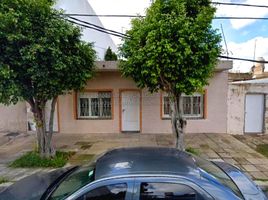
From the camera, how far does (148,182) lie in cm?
244

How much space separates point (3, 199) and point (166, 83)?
511 cm

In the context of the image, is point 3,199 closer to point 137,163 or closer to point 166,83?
point 137,163

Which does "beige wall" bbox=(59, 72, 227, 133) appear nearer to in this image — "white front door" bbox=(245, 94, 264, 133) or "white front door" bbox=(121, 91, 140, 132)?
"white front door" bbox=(121, 91, 140, 132)

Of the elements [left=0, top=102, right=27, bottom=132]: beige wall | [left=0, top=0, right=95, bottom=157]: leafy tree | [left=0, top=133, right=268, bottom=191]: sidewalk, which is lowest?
[left=0, top=133, right=268, bottom=191]: sidewalk

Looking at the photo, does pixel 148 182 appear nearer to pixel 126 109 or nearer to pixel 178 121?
pixel 178 121

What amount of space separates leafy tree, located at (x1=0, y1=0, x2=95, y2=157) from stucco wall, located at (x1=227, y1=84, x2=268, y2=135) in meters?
7.26

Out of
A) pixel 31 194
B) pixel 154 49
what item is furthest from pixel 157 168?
pixel 154 49

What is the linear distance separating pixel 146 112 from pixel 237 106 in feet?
13.4

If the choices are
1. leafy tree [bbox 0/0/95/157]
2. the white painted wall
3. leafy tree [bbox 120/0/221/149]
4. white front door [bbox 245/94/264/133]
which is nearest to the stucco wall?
white front door [bbox 245/94/264/133]

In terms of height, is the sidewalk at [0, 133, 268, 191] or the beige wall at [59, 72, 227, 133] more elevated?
the beige wall at [59, 72, 227, 133]

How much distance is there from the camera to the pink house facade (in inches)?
431

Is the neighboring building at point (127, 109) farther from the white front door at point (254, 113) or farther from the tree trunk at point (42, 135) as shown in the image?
the tree trunk at point (42, 135)

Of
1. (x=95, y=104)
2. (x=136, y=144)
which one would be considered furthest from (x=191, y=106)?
(x=95, y=104)

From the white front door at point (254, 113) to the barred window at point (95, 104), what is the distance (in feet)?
20.4
